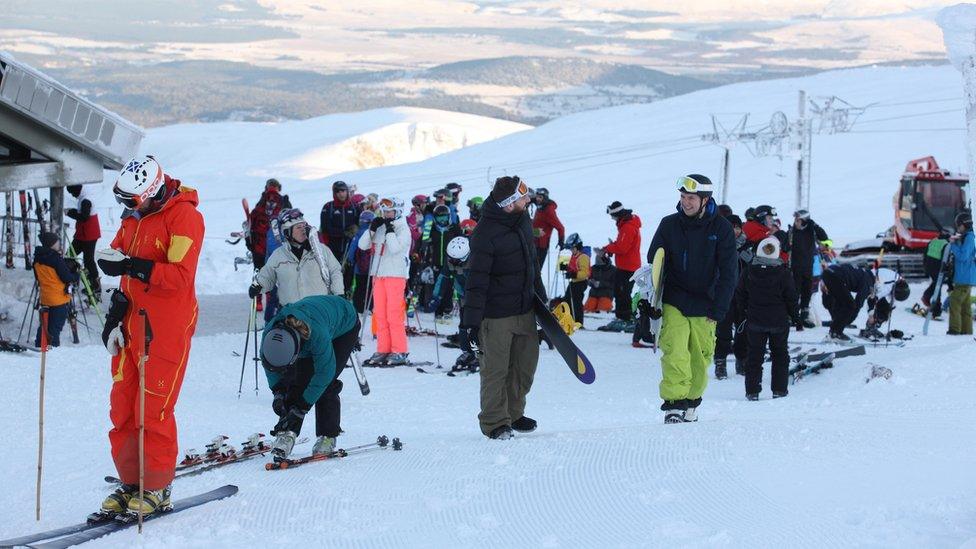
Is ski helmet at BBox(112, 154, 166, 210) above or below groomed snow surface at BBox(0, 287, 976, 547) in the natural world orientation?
above

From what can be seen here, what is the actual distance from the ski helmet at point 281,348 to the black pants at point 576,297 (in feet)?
30.1

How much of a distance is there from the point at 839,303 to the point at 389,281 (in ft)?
18.2

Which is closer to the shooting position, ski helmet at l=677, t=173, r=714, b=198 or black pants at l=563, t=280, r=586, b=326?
ski helmet at l=677, t=173, r=714, b=198

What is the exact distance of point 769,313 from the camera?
10938 mm

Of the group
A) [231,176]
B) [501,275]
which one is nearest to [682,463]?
[501,275]

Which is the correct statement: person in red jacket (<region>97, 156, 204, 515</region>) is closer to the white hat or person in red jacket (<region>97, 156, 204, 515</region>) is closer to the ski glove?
the ski glove

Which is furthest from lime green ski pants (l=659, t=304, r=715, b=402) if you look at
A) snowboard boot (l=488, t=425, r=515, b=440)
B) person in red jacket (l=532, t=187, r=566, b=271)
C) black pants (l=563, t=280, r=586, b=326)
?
person in red jacket (l=532, t=187, r=566, b=271)

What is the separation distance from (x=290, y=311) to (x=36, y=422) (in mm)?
3380

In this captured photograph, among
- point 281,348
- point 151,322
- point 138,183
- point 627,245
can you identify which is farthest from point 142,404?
point 627,245

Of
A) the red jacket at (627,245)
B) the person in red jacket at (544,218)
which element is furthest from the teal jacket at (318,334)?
the person in red jacket at (544,218)

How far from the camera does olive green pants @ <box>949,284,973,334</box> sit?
15.2 m

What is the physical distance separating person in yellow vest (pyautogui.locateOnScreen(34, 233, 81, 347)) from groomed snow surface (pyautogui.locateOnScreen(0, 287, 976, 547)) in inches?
111

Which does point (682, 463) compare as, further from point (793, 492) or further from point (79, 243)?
point (79, 243)

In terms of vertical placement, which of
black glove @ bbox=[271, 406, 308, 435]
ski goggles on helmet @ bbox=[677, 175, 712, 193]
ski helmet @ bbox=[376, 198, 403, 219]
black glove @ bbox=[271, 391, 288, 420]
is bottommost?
black glove @ bbox=[271, 406, 308, 435]
